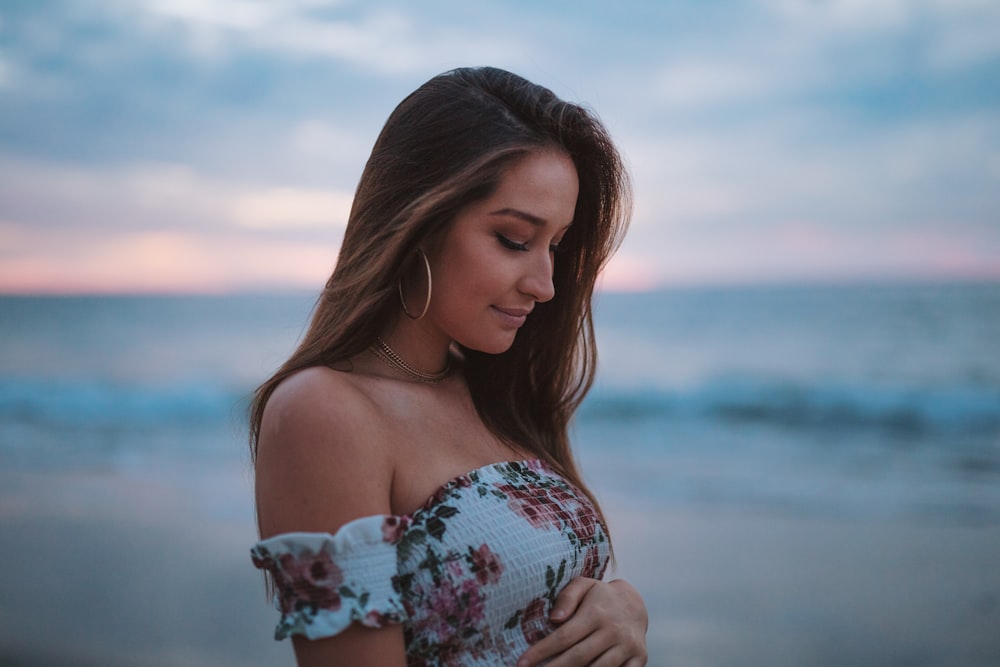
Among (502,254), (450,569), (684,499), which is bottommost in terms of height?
(684,499)

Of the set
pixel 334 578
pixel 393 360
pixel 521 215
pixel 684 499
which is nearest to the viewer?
pixel 334 578

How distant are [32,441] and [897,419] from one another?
10.7 meters

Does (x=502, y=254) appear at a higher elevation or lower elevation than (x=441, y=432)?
higher

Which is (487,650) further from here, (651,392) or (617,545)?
(651,392)

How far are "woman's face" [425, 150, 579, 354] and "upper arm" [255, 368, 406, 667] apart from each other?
1.28 ft

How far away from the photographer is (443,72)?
2.04 m

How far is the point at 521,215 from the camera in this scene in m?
1.86

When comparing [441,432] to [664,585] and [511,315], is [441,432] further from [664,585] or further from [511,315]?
[664,585]

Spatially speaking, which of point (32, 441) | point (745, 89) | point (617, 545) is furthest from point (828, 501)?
point (745, 89)

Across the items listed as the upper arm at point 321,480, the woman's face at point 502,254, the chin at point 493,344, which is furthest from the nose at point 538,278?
the upper arm at point 321,480

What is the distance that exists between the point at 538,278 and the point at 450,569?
632 mm

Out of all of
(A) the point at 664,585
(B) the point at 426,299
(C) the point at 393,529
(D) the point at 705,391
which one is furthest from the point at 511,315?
(D) the point at 705,391

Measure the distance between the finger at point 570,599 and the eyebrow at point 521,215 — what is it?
2.43ft

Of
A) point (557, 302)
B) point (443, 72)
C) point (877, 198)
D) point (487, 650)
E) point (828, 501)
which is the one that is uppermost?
point (877, 198)
